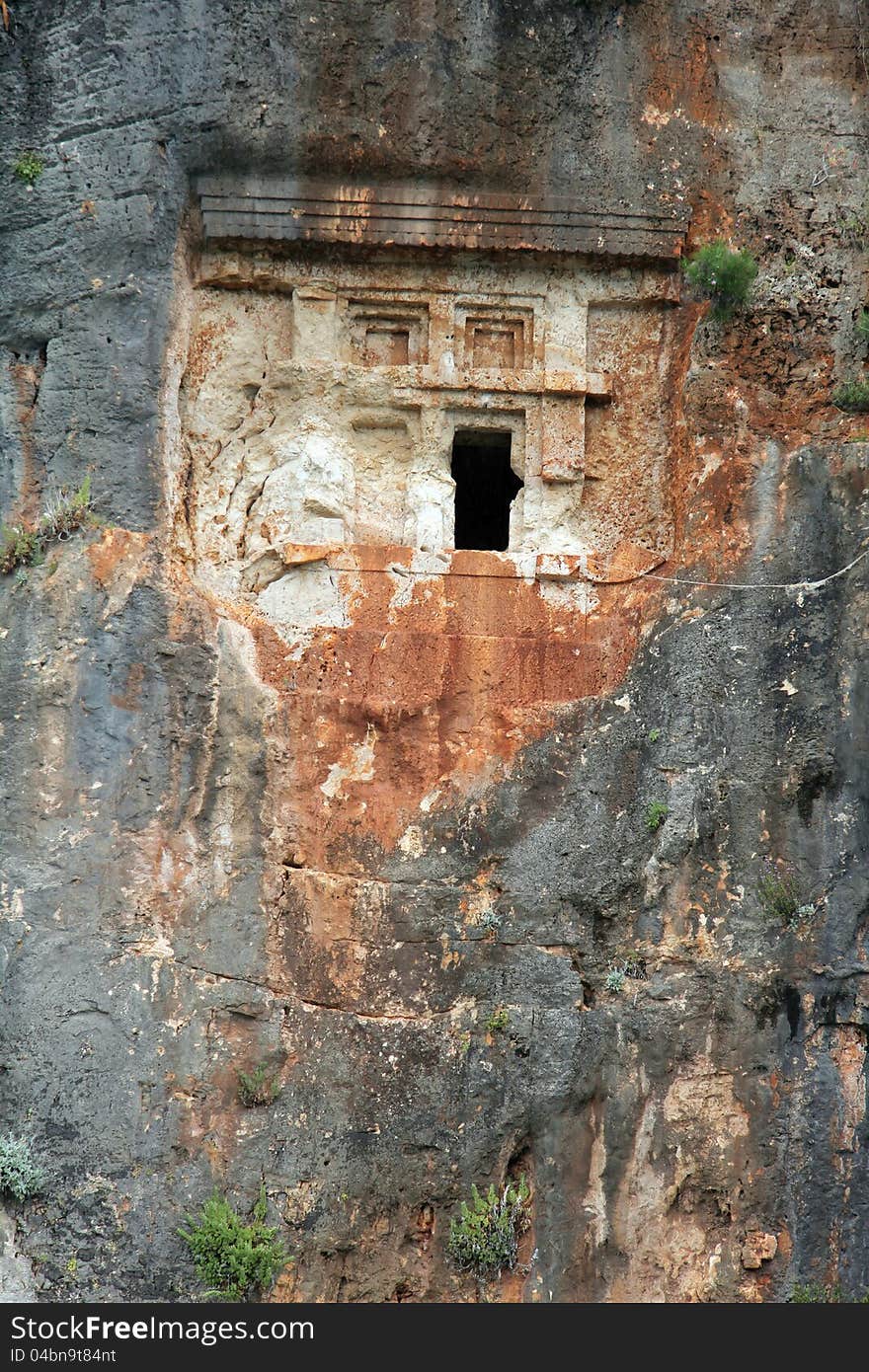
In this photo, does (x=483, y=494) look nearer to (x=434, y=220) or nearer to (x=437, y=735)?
(x=434, y=220)

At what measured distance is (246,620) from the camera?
12898 mm

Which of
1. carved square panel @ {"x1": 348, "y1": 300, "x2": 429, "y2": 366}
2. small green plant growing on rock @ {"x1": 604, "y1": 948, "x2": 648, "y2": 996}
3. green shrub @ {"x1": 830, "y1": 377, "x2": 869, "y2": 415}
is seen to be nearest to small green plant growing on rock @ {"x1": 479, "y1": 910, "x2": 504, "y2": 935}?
small green plant growing on rock @ {"x1": 604, "y1": 948, "x2": 648, "y2": 996}

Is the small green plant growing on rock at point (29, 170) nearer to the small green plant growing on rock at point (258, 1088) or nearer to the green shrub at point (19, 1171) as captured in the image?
the small green plant growing on rock at point (258, 1088)

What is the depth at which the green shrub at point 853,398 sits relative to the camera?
1296 centimetres

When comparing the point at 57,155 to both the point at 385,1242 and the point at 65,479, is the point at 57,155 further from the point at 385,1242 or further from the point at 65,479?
the point at 385,1242

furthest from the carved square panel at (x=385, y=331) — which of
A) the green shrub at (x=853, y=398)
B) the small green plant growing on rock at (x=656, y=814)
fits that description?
the small green plant growing on rock at (x=656, y=814)

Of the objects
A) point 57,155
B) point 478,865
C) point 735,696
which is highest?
point 57,155

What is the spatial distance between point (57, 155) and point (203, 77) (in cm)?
107

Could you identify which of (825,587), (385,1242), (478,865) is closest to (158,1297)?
(385,1242)

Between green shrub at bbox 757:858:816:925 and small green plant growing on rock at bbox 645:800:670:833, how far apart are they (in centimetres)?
67

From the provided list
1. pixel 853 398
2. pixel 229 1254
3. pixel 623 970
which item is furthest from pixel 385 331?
pixel 229 1254

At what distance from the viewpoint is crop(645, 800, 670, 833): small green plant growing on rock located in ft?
40.9

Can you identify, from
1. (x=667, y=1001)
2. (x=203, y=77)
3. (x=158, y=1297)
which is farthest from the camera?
(x=203, y=77)

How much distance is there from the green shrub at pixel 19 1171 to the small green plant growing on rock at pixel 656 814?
416 cm
